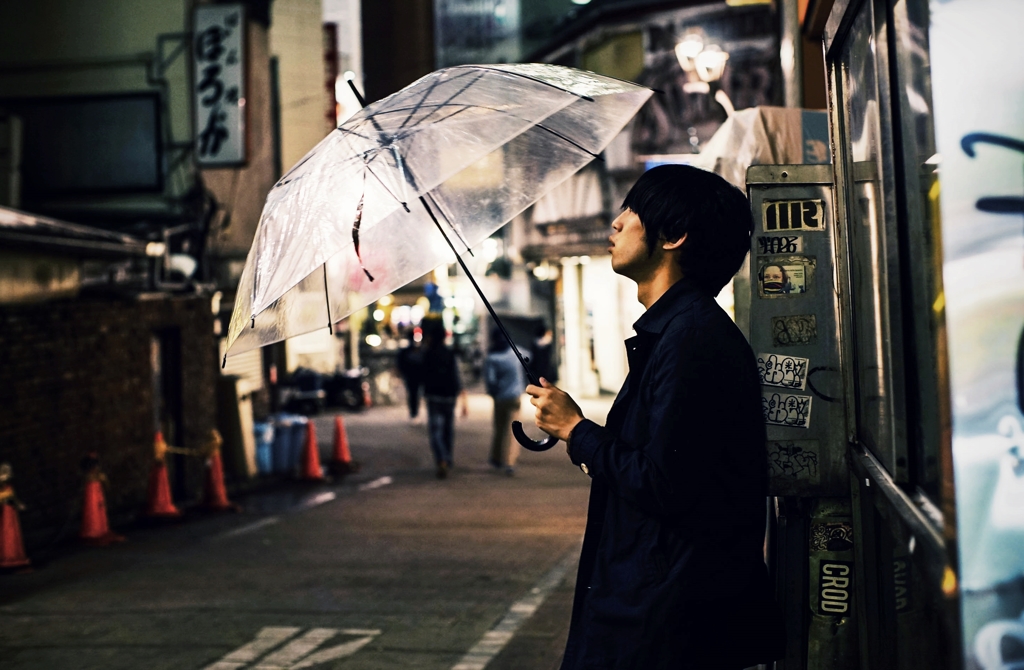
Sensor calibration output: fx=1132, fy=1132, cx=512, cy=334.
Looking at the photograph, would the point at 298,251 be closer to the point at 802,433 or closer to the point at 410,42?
the point at 802,433

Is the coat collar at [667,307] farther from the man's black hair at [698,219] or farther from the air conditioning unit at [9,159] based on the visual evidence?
the air conditioning unit at [9,159]

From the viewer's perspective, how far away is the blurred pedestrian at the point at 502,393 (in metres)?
15.7

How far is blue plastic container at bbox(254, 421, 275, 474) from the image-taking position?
16094mm

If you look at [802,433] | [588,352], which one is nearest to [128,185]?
[588,352]

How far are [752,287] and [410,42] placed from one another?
217 feet

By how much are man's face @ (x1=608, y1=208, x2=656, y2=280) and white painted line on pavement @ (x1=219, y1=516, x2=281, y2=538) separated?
30.1 ft

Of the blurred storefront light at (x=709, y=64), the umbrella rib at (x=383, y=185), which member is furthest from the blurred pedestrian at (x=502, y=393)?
the umbrella rib at (x=383, y=185)

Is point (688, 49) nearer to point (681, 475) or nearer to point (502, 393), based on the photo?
point (502, 393)

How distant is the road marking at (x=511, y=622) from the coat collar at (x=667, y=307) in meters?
3.86

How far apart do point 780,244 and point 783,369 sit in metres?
0.46

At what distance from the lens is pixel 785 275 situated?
4156 mm

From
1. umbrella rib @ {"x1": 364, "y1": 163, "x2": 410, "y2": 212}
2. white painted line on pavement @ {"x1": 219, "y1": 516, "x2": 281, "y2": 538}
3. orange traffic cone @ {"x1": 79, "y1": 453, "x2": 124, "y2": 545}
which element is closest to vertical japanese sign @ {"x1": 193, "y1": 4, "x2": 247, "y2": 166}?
white painted line on pavement @ {"x1": 219, "y1": 516, "x2": 281, "y2": 538}

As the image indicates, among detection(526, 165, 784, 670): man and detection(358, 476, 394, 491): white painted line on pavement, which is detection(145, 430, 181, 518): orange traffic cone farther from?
detection(526, 165, 784, 670): man

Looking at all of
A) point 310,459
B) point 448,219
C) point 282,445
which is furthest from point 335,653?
point 282,445
